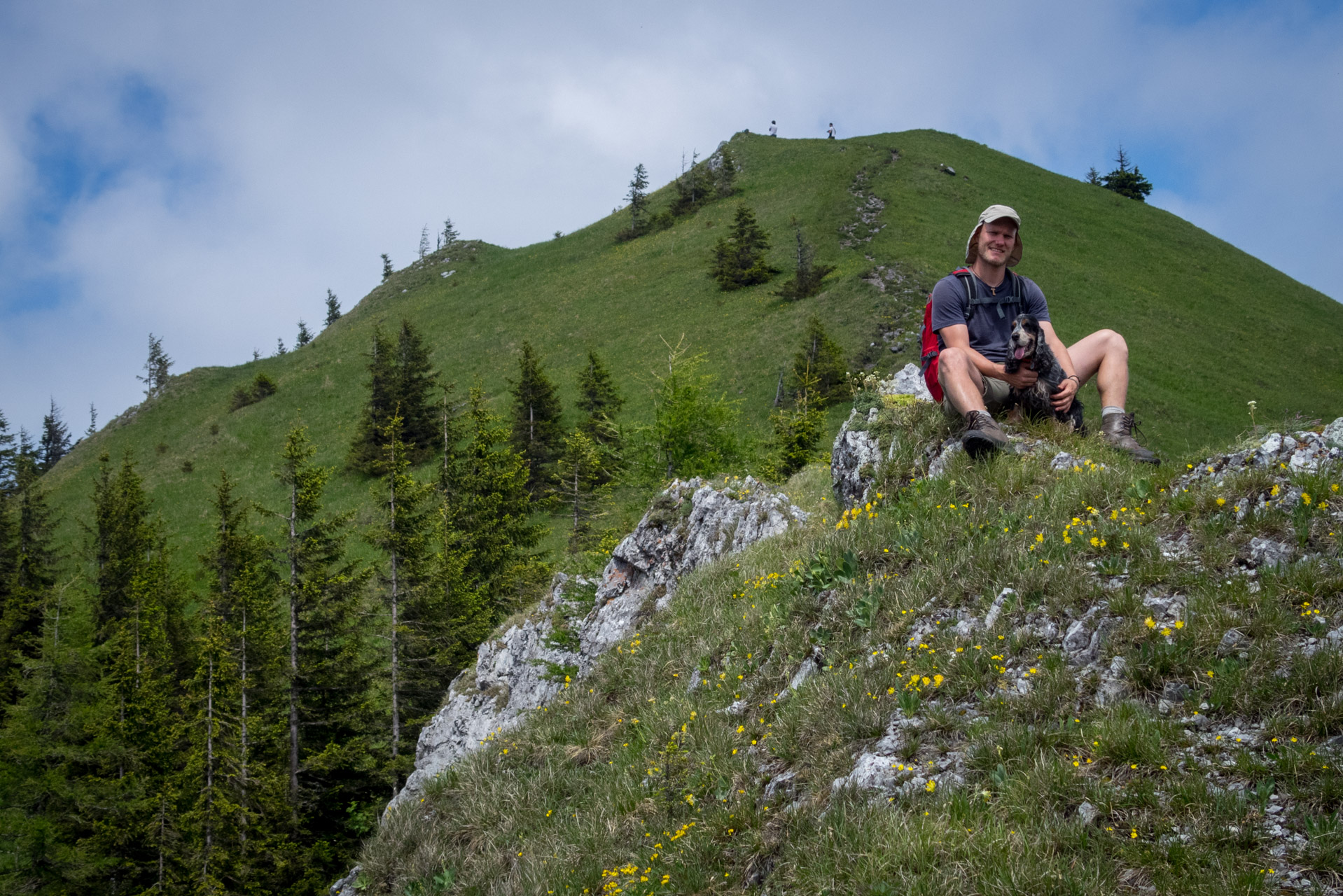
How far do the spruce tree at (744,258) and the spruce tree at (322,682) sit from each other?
3961 cm

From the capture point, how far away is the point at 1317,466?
4645 millimetres

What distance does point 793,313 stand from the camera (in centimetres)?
4922

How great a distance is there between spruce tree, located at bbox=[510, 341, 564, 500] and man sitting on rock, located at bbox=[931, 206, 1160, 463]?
35162 millimetres

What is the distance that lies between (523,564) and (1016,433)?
22707mm

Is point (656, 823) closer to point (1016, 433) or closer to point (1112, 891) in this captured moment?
point (1112, 891)

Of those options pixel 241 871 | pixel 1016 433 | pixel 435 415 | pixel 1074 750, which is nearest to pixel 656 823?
pixel 1074 750

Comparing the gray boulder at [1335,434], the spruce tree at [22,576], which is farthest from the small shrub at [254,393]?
the gray boulder at [1335,434]

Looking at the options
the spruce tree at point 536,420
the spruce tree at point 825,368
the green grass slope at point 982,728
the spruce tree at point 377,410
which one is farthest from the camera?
the spruce tree at point 377,410

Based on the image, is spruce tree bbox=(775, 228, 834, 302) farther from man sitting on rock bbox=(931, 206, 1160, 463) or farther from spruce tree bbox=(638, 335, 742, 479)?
man sitting on rock bbox=(931, 206, 1160, 463)

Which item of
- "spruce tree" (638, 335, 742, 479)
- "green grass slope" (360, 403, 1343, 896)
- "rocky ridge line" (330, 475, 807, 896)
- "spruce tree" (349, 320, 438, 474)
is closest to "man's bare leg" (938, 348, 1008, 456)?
"green grass slope" (360, 403, 1343, 896)

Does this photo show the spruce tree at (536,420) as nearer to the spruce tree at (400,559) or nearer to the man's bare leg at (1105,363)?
the spruce tree at (400,559)

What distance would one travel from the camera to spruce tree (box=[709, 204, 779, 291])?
57.3 metres

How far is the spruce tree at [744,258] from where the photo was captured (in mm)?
57281

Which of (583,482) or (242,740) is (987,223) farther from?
(583,482)
